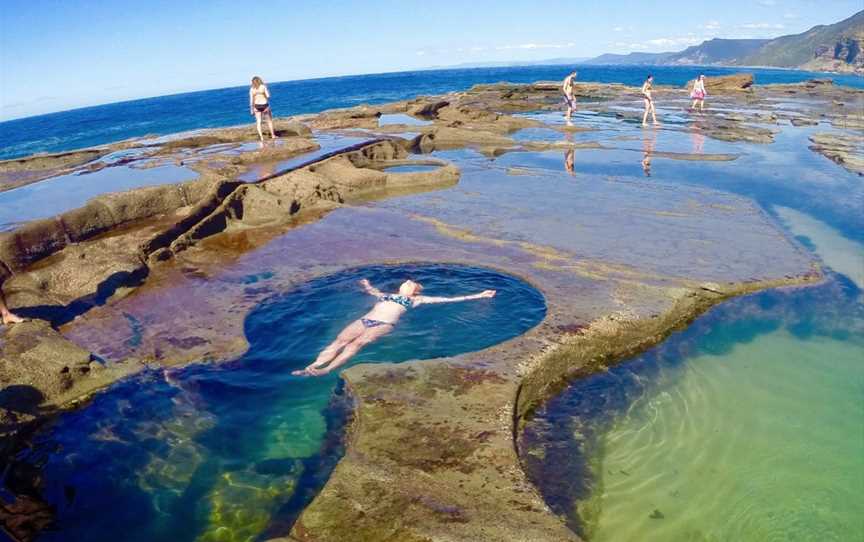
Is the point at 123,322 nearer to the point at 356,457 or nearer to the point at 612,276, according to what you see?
the point at 356,457

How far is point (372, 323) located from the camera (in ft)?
22.6

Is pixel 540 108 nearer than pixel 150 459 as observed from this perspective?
No

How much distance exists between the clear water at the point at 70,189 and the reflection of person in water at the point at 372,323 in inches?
295

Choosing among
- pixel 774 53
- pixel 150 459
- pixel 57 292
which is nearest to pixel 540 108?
pixel 57 292

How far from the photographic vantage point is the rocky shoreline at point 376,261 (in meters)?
3.92

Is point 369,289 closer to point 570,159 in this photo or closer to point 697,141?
point 570,159

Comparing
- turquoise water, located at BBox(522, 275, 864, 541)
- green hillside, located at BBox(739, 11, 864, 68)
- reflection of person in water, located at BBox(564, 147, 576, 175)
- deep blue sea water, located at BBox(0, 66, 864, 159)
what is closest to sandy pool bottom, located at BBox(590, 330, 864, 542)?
turquoise water, located at BBox(522, 275, 864, 541)

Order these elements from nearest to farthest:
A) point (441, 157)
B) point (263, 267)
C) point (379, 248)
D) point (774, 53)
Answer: point (263, 267), point (379, 248), point (441, 157), point (774, 53)

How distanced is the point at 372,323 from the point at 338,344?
56cm

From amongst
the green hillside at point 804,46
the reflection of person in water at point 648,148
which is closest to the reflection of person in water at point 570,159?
the reflection of person in water at point 648,148

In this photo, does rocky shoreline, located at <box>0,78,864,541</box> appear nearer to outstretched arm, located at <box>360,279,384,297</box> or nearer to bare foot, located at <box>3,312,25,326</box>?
bare foot, located at <box>3,312,25,326</box>

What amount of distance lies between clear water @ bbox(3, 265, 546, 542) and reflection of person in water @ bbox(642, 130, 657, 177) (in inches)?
396

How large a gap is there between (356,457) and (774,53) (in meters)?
232

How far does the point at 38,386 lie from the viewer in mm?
5457
